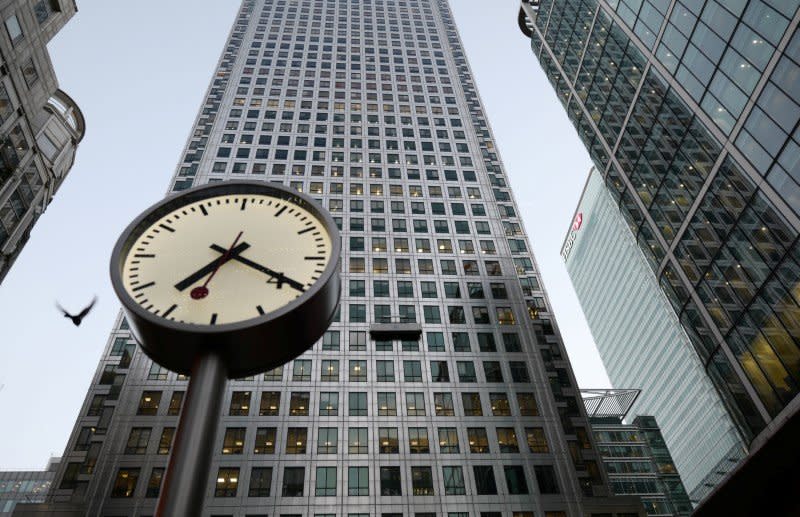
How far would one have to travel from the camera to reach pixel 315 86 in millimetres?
68938

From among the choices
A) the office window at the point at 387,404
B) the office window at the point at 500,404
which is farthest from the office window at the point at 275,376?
the office window at the point at 500,404

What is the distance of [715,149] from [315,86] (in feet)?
168

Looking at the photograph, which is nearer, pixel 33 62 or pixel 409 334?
pixel 33 62

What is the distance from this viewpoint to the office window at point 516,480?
116ft

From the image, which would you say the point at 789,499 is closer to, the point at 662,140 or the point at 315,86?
the point at 662,140

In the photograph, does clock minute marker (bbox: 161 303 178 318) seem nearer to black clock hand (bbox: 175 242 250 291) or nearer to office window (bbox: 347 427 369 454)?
black clock hand (bbox: 175 242 250 291)

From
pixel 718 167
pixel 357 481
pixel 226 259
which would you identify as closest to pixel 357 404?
pixel 357 481

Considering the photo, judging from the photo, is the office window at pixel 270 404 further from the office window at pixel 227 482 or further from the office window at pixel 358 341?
the office window at pixel 358 341

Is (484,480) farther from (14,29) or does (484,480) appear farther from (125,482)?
A: (14,29)

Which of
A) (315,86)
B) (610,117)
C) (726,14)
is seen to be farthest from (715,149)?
(315,86)

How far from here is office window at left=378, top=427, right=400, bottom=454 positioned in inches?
1438

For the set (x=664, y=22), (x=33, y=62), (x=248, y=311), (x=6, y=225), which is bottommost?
(x=6, y=225)

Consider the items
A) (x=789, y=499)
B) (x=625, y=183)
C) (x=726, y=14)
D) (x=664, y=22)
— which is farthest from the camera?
(x=625, y=183)

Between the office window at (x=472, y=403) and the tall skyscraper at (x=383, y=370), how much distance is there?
99mm
